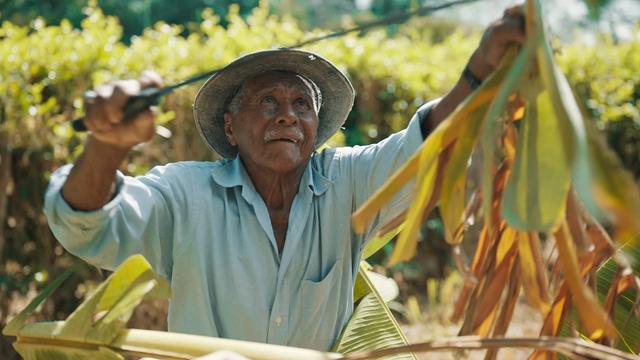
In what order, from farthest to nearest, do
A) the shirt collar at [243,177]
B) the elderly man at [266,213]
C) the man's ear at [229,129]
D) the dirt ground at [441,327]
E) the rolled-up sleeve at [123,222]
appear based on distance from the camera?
the dirt ground at [441,327] → the man's ear at [229,129] → the shirt collar at [243,177] → the elderly man at [266,213] → the rolled-up sleeve at [123,222]

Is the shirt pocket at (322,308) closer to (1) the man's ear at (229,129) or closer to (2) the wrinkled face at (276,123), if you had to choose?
(2) the wrinkled face at (276,123)

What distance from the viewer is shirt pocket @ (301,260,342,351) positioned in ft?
9.11

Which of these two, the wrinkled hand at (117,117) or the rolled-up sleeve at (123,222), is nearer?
the wrinkled hand at (117,117)

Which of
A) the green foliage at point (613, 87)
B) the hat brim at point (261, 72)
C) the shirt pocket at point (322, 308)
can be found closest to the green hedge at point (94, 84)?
the green foliage at point (613, 87)

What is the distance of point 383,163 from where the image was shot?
2.74 m

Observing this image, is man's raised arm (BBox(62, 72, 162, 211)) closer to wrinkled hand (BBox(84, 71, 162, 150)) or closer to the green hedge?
wrinkled hand (BBox(84, 71, 162, 150))

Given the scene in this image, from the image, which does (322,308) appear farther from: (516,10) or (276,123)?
(516,10)

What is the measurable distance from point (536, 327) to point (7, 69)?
3.53 meters

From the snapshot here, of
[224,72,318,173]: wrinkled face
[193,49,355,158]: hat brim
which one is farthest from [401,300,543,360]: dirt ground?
[224,72,318,173]: wrinkled face

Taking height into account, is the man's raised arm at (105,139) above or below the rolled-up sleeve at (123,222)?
above

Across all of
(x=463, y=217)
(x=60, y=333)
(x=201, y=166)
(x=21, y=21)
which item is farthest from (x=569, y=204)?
(x=21, y=21)

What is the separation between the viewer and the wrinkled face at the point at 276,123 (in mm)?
2734

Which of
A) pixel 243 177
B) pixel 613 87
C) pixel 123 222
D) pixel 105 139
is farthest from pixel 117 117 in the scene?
pixel 613 87

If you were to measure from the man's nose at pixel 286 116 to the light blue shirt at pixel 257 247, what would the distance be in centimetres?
19
